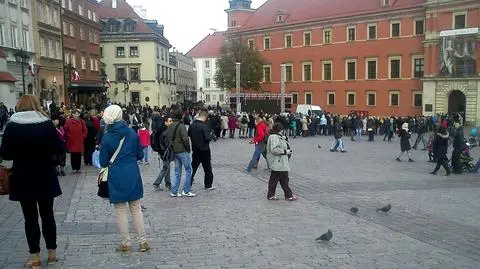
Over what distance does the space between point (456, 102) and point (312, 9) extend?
23.3 meters

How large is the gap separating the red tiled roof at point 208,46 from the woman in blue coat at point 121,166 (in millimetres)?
110428

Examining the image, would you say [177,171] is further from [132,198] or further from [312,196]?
[132,198]

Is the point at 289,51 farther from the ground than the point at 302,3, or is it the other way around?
the point at 302,3

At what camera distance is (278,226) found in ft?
26.2

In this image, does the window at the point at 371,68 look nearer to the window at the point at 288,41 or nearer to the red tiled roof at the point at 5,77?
the window at the point at 288,41

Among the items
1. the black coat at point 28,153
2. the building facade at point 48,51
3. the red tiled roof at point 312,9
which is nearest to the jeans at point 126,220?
the black coat at point 28,153

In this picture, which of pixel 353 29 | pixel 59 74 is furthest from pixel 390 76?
pixel 59 74

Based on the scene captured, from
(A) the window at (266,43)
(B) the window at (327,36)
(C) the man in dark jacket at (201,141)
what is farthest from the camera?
(A) the window at (266,43)

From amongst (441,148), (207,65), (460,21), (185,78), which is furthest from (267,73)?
(441,148)

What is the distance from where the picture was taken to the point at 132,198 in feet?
21.0

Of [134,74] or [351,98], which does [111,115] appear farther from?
[134,74]

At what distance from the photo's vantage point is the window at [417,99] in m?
53.3

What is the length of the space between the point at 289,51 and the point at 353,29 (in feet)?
32.7

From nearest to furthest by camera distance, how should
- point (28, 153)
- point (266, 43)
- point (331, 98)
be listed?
1. point (28, 153)
2. point (331, 98)
3. point (266, 43)
